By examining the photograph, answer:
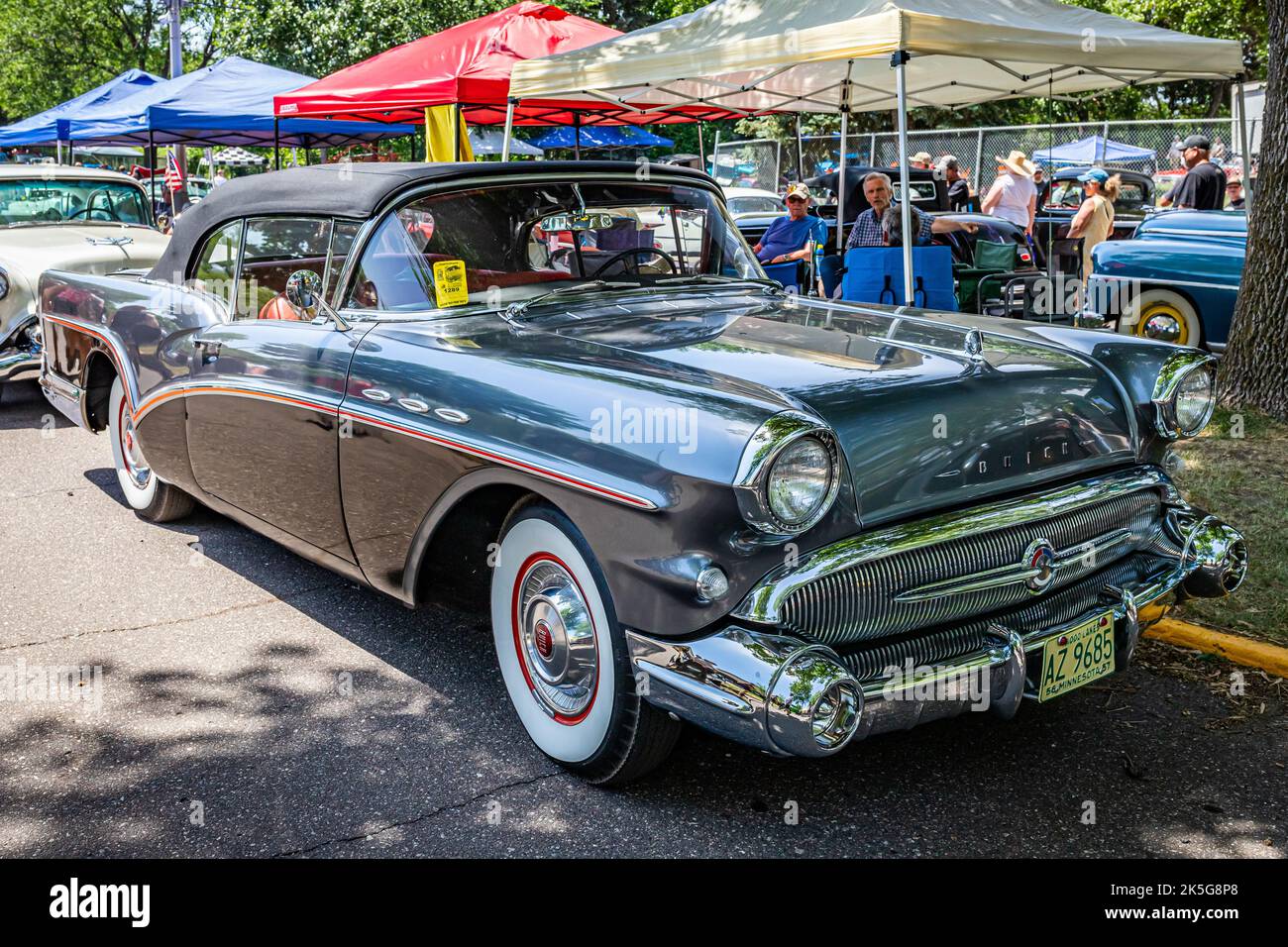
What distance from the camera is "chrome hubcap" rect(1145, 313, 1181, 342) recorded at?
29.1ft

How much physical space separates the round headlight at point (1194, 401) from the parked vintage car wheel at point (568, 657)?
1765 millimetres

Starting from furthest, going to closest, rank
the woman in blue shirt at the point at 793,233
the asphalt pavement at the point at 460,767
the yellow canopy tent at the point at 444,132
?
the woman in blue shirt at the point at 793,233, the yellow canopy tent at the point at 444,132, the asphalt pavement at the point at 460,767

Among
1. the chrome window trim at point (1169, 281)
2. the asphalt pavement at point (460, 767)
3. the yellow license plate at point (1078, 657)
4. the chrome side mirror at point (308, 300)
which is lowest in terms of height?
the asphalt pavement at point (460, 767)

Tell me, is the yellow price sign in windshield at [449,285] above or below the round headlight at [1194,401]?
above

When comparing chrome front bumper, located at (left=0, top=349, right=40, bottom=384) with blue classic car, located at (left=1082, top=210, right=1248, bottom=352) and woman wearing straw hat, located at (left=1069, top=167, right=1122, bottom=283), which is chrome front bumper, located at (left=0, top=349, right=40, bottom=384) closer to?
blue classic car, located at (left=1082, top=210, right=1248, bottom=352)

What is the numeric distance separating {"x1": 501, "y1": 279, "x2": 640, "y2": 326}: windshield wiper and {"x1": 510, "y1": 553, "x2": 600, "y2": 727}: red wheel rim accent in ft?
2.80

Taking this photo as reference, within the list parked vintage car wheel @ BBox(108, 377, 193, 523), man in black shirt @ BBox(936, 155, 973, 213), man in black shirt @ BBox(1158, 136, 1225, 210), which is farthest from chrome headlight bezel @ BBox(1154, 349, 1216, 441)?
man in black shirt @ BBox(936, 155, 973, 213)

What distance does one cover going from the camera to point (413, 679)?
381 cm

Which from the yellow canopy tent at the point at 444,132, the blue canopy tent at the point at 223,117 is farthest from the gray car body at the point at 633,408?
the blue canopy tent at the point at 223,117

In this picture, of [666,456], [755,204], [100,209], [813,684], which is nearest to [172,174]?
[100,209]

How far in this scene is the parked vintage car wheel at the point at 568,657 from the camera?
2855 millimetres

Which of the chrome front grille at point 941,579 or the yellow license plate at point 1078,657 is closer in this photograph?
the chrome front grille at point 941,579

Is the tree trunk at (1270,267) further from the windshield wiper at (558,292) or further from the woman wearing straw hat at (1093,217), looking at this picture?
the woman wearing straw hat at (1093,217)

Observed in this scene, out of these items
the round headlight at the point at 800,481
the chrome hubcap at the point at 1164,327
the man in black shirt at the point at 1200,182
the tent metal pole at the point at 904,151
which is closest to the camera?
the round headlight at the point at 800,481
